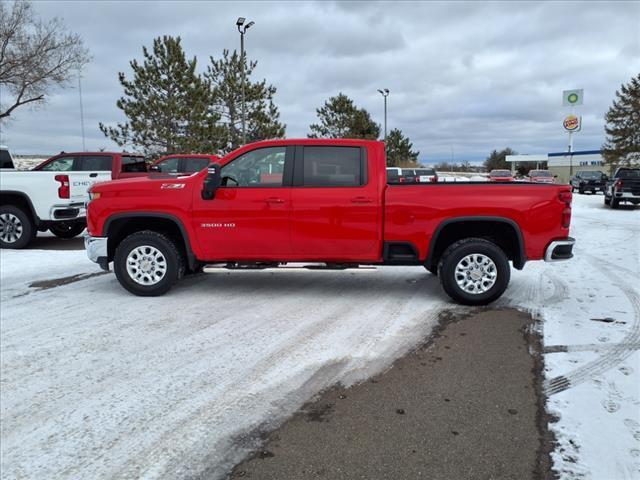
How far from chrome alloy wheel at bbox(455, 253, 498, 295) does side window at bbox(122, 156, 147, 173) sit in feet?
29.3

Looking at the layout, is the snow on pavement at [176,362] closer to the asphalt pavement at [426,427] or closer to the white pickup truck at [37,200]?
the asphalt pavement at [426,427]

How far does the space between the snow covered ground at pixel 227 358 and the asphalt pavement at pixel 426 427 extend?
0.52ft

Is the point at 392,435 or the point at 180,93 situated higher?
the point at 180,93

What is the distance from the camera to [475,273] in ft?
18.7

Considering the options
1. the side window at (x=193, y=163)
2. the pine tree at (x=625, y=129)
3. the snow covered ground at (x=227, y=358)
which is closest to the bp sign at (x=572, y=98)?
the pine tree at (x=625, y=129)

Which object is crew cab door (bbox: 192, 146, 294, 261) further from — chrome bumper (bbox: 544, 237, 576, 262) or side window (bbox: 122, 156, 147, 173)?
side window (bbox: 122, 156, 147, 173)

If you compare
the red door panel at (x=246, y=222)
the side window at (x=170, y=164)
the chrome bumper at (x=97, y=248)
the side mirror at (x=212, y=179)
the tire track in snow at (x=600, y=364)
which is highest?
the side window at (x=170, y=164)

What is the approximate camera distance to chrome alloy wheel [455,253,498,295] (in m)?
5.67

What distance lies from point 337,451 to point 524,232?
377cm

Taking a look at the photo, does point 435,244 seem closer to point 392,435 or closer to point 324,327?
point 324,327

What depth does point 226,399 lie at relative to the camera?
3479mm

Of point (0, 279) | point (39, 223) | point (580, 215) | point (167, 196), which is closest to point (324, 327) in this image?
point (167, 196)

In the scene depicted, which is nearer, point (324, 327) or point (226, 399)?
point (226, 399)

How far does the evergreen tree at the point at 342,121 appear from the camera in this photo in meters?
41.7
